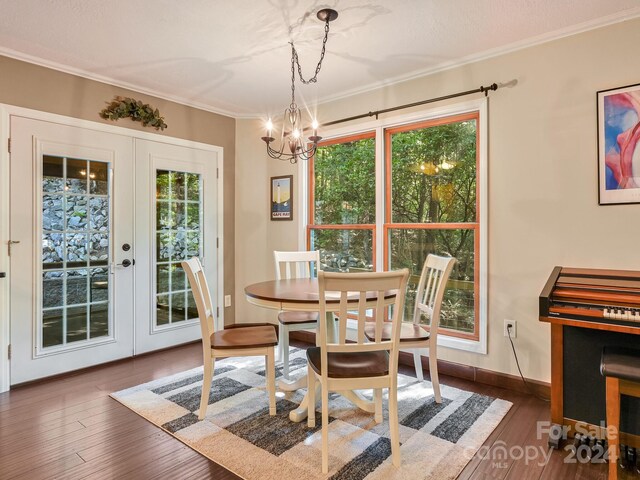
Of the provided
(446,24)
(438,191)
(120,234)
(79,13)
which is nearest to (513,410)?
(438,191)

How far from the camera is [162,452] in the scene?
6.70ft

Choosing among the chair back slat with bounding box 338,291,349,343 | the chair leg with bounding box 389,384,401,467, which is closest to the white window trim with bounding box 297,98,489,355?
the chair leg with bounding box 389,384,401,467

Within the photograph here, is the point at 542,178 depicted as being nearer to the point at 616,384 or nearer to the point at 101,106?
the point at 616,384

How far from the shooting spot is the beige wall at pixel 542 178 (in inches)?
95.8

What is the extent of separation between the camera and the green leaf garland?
11.3ft

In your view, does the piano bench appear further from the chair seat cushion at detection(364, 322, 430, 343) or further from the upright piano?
the chair seat cushion at detection(364, 322, 430, 343)

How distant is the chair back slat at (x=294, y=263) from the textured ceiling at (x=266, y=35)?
1583 mm

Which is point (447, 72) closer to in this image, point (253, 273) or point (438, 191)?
point (438, 191)

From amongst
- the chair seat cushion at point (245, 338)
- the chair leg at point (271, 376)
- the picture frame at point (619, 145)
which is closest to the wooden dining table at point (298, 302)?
the chair leg at point (271, 376)

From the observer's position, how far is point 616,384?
176cm

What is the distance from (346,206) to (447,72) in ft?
4.91

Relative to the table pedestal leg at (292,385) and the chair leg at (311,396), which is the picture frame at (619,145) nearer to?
the chair leg at (311,396)

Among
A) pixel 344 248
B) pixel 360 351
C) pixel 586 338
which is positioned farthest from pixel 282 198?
pixel 586 338

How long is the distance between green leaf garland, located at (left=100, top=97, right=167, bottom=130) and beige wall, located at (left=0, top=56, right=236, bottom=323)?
0.14 feet
